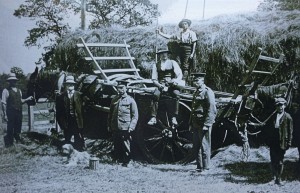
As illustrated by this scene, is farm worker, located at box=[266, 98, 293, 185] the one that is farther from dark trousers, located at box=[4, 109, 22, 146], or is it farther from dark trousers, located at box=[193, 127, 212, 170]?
dark trousers, located at box=[4, 109, 22, 146]

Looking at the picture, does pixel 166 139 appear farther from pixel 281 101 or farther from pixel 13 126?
pixel 13 126

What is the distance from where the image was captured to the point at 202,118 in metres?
2.73

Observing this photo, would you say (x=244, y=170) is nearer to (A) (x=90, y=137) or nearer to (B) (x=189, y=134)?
(B) (x=189, y=134)

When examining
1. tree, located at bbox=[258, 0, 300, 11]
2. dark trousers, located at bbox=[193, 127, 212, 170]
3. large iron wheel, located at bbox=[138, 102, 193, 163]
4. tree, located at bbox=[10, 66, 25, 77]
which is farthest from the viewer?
large iron wheel, located at bbox=[138, 102, 193, 163]

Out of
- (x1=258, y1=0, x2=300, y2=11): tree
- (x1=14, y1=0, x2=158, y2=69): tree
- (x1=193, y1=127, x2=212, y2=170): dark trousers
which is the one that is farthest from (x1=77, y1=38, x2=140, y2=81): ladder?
(x1=258, y1=0, x2=300, y2=11): tree

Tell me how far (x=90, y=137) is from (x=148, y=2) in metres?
1.27

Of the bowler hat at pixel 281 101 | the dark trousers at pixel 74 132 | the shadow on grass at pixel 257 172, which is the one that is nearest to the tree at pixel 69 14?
the dark trousers at pixel 74 132

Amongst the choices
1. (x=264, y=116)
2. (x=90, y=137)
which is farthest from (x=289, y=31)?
(x=90, y=137)

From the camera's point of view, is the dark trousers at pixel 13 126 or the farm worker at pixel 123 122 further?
the farm worker at pixel 123 122

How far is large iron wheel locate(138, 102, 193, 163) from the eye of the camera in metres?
2.99

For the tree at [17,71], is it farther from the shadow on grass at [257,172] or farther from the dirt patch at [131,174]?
the shadow on grass at [257,172]

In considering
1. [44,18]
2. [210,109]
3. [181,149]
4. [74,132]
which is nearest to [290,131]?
[210,109]

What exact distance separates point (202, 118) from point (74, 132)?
3.73ft

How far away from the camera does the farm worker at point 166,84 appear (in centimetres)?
285
